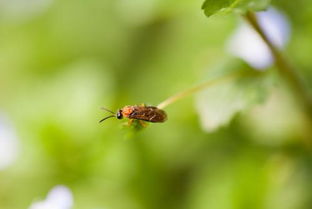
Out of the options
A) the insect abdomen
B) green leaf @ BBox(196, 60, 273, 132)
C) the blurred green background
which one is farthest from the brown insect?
the blurred green background

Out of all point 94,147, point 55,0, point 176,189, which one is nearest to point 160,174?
point 176,189

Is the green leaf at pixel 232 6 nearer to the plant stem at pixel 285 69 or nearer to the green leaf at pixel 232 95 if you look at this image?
the plant stem at pixel 285 69

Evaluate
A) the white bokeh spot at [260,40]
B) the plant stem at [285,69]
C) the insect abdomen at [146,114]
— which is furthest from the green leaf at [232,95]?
the white bokeh spot at [260,40]

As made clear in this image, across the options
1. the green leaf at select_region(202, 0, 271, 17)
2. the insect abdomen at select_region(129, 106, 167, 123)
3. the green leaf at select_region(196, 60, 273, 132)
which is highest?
the green leaf at select_region(196, 60, 273, 132)

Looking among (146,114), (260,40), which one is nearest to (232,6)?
(146,114)

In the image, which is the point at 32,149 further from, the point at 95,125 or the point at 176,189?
the point at 176,189

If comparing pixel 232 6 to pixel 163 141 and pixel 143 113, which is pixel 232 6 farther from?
pixel 163 141

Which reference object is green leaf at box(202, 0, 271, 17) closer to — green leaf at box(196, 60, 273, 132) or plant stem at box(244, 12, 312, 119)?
plant stem at box(244, 12, 312, 119)
